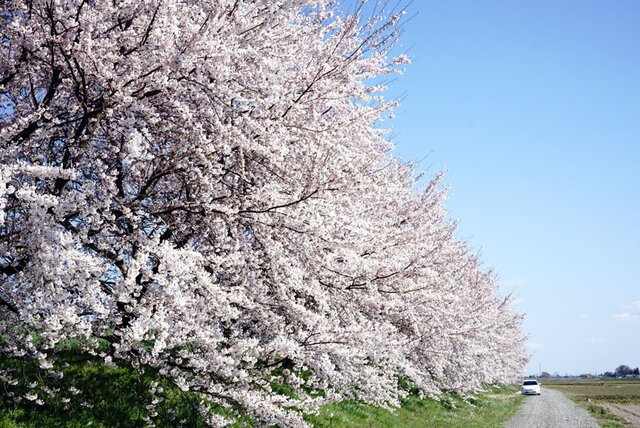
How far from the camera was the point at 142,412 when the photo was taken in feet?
24.8

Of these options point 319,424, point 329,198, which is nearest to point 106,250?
point 329,198

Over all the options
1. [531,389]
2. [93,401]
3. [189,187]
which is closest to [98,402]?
[93,401]

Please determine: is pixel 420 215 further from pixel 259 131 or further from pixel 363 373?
pixel 259 131

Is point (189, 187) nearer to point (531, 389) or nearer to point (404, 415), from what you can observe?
point (404, 415)

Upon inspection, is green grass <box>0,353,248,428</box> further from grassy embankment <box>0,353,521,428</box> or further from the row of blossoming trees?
the row of blossoming trees

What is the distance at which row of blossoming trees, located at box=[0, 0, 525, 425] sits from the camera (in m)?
5.54

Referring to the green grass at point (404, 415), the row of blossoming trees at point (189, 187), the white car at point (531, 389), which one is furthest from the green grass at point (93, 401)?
the white car at point (531, 389)

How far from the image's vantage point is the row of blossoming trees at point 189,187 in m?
5.54

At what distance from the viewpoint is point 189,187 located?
7227mm

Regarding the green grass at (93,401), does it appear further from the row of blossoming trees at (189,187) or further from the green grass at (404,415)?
the green grass at (404,415)

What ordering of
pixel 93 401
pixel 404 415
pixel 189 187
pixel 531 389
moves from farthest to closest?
pixel 531 389
pixel 404 415
pixel 93 401
pixel 189 187

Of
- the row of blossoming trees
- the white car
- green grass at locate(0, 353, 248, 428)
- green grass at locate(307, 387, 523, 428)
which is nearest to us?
the row of blossoming trees

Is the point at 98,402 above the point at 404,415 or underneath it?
above

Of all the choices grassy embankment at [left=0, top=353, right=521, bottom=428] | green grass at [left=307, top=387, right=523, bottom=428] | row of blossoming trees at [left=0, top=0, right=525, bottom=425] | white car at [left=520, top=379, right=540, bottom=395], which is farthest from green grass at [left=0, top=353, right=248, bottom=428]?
white car at [left=520, top=379, right=540, bottom=395]
